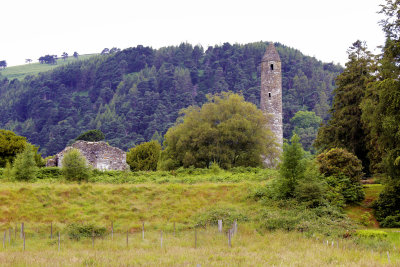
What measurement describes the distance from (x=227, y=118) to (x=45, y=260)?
28225mm

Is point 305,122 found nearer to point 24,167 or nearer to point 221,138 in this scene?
point 221,138

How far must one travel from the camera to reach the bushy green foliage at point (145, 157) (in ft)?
192

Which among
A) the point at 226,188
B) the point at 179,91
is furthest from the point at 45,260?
the point at 179,91

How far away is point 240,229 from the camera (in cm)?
2367

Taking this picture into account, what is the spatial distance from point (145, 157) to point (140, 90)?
91.5 metres

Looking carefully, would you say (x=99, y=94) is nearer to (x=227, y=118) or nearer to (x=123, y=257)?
(x=227, y=118)

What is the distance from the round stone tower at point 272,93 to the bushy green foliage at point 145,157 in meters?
15.7

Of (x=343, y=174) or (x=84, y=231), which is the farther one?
(x=343, y=174)

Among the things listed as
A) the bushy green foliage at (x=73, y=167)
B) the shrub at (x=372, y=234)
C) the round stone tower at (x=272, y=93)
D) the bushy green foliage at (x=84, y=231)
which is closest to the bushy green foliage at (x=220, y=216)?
the bushy green foliage at (x=84, y=231)

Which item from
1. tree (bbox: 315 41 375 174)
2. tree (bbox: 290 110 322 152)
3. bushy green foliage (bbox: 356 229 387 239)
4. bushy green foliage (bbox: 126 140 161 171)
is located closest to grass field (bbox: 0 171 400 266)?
bushy green foliage (bbox: 356 229 387 239)

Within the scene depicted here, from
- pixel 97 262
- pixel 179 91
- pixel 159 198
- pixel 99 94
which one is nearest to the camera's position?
pixel 97 262

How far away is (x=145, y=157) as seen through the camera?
6047 centimetres

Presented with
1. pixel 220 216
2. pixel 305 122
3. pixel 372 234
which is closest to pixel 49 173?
pixel 220 216

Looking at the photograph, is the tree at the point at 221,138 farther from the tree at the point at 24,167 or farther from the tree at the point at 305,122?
the tree at the point at 305,122
